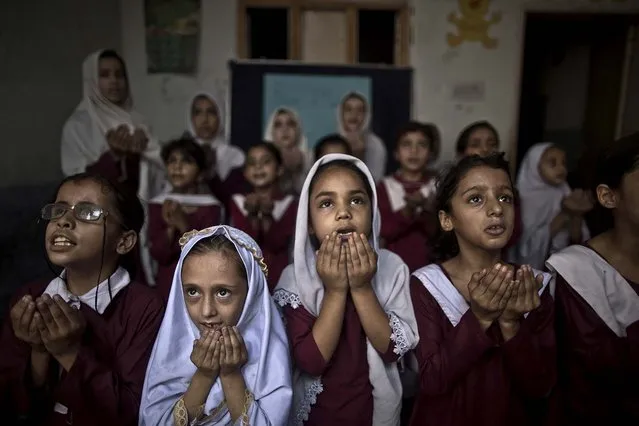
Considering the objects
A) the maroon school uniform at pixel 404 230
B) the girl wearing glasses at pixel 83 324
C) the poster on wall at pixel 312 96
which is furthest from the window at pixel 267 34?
the girl wearing glasses at pixel 83 324

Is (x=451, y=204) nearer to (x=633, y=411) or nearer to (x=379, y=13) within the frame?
(x=633, y=411)

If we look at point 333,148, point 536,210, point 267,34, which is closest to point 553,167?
point 536,210

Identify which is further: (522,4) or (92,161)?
(522,4)

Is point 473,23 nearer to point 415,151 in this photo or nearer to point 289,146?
point 289,146

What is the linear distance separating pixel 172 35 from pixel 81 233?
396cm

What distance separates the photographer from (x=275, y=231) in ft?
8.70

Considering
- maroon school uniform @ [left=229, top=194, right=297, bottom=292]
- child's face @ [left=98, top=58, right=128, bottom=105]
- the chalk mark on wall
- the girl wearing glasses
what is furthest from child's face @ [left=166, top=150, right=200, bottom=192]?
the chalk mark on wall

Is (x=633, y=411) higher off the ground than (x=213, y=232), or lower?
lower

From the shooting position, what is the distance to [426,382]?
1431mm

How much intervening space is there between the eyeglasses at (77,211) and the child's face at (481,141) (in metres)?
2.26

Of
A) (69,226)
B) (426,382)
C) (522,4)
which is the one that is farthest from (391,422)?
(522,4)

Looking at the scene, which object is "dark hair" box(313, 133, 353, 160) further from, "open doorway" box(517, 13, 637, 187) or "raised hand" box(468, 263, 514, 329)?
"open doorway" box(517, 13, 637, 187)

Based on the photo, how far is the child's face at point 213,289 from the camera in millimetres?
1386

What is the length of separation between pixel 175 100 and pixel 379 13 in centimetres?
228
